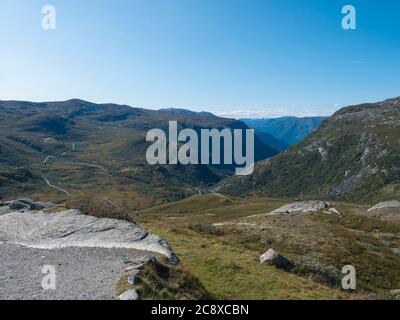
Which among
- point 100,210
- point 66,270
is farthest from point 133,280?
point 100,210

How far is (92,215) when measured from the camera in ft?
105

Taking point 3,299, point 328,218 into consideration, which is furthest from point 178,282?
point 328,218

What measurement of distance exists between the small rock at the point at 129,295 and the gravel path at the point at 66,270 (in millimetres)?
508

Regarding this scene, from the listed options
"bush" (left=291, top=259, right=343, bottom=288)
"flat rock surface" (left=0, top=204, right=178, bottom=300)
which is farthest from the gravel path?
"bush" (left=291, top=259, right=343, bottom=288)

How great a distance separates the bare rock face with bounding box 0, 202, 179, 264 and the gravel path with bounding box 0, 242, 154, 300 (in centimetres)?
103

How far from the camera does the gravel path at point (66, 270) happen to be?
1670 cm

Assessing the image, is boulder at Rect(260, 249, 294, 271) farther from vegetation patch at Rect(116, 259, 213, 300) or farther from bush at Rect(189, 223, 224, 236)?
bush at Rect(189, 223, 224, 236)

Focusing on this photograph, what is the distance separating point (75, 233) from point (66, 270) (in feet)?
24.2

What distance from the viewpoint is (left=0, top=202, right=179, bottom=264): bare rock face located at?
2452 centimetres

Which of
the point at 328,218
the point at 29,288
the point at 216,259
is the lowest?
the point at 328,218

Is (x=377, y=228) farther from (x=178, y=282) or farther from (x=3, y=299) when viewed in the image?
(x=3, y=299)

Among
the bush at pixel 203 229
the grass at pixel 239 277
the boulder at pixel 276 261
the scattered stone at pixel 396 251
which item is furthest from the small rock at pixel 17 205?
the scattered stone at pixel 396 251

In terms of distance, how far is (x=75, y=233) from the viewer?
27.3 m
